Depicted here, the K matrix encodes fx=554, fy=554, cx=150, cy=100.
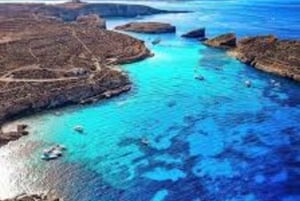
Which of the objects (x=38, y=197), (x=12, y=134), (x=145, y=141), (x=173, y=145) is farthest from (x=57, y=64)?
(x=38, y=197)

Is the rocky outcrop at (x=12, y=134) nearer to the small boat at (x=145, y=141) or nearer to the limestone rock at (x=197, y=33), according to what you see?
the small boat at (x=145, y=141)

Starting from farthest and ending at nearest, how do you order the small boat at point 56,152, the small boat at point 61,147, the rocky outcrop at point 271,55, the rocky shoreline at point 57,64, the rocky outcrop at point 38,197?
the rocky outcrop at point 271,55, the rocky shoreline at point 57,64, the small boat at point 61,147, the small boat at point 56,152, the rocky outcrop at point 38,197

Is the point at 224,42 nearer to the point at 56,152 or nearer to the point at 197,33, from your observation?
the point at 197,33

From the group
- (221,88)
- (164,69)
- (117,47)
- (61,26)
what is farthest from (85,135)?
(61,26)

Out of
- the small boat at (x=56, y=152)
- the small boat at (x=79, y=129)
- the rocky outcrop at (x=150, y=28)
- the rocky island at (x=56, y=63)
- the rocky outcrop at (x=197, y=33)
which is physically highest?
the rocky island at (x=56, y=63)

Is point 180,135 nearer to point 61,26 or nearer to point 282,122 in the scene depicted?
point 282,122

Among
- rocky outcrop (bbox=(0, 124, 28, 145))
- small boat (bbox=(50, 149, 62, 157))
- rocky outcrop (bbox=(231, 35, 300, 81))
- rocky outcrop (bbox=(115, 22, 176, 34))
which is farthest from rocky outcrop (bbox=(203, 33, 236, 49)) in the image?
small boat (bbox=(50, 149, 62, 157))

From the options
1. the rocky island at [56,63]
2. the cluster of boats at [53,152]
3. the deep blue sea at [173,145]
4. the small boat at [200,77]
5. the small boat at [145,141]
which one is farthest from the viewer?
the small boat at [200,77]

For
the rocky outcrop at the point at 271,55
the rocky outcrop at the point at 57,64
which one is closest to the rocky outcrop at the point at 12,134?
the rocky outcrop at the point at 57,64
